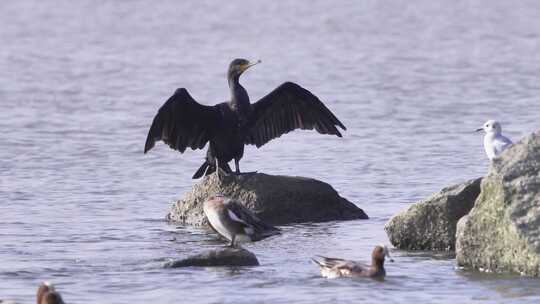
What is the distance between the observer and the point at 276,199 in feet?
47.7

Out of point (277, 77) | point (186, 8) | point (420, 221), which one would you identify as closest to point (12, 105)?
point (277, 77)

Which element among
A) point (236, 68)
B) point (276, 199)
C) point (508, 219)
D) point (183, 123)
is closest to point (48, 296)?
point (508, 219)

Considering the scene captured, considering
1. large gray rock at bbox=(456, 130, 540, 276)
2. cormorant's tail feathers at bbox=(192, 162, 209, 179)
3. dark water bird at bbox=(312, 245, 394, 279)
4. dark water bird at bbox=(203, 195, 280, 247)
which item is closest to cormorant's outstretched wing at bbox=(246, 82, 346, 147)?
cormorant's tail feathers at bbox=(192, 162, 209, 179)

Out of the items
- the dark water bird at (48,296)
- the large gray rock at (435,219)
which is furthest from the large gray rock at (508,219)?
the dark water bird at (48,296)

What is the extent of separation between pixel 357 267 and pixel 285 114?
15.4 feet

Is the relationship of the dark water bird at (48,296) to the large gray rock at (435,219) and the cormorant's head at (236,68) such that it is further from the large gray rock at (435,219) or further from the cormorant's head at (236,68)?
the cormorant's head at (236,68)

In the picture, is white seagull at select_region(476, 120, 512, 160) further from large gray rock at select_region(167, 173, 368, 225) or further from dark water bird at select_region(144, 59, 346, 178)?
dark water bird at select_region(144, 59, 346, 178)

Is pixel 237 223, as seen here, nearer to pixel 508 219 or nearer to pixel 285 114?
pixel 508 219

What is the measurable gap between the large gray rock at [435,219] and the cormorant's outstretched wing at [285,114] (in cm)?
308

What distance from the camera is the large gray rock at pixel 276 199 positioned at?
1450 cm

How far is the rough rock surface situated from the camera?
12.1 m

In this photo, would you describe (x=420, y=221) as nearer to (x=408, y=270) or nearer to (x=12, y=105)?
(x=408, y=270)

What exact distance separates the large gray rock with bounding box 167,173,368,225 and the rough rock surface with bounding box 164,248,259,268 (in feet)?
7.35

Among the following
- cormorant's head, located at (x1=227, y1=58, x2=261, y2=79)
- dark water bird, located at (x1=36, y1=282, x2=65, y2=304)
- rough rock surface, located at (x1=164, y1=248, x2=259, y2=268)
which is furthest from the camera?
cormorant's head, located at (x1=227, y1=58, x2=261, y2=79)
